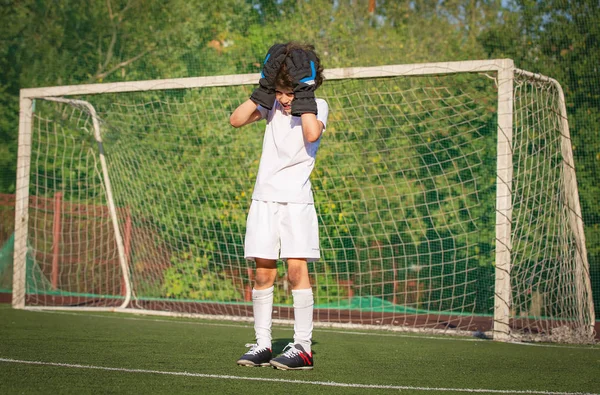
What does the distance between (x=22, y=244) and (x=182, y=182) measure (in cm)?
190

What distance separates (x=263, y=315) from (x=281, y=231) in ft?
1.58

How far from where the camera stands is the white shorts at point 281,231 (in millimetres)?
4148

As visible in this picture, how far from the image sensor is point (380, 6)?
15.0 metres

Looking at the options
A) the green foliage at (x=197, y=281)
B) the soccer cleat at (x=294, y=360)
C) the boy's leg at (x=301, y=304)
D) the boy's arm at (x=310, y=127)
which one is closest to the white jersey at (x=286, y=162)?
the boy's arm at (x=310, y=127)

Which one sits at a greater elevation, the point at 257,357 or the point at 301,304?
the point at 301,304

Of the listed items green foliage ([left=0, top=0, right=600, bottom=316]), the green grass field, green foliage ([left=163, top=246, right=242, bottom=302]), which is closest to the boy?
the green grass field

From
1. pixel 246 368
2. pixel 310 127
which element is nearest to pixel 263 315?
pixel 246 368

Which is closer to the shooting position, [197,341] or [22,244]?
[197,341]

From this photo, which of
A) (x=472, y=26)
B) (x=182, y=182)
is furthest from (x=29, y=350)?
→ (x=472, y=26)

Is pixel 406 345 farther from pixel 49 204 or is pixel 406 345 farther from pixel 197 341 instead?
pixel 49 204

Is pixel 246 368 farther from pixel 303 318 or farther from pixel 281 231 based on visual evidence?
pixel 281 231

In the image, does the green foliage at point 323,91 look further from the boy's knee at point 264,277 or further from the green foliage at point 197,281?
the boy's knee at point 264,277

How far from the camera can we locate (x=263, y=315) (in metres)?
4.28

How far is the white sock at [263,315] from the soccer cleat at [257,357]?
0.11 ft
